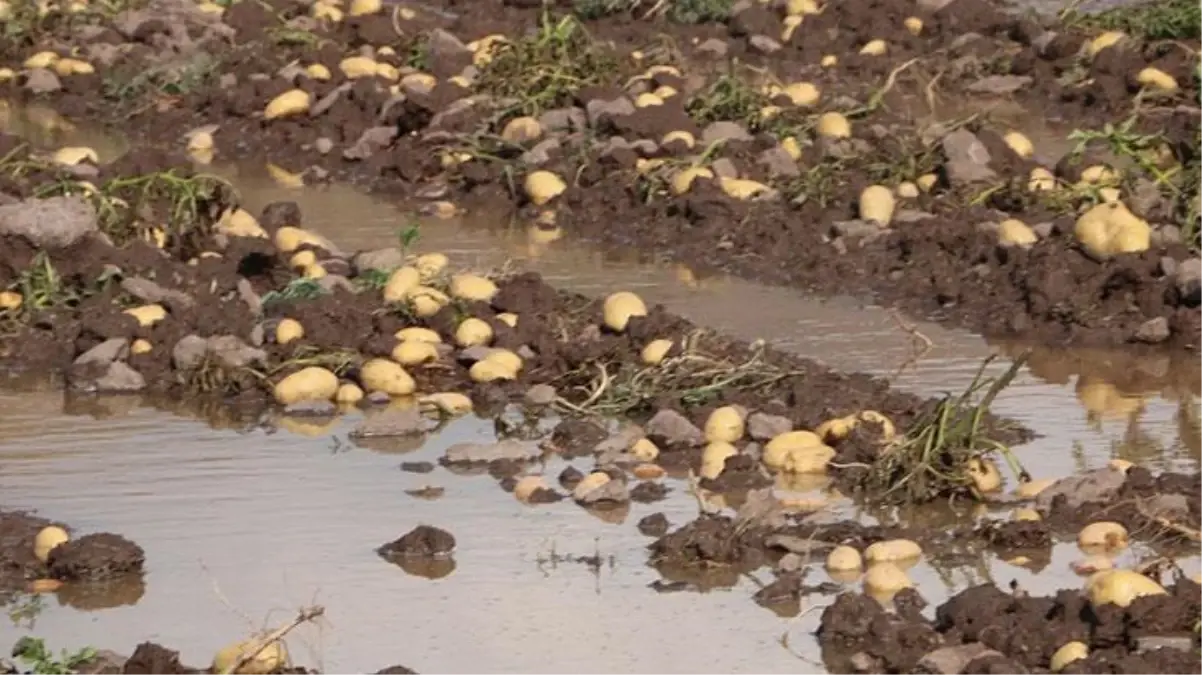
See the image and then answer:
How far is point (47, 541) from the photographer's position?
742 cm

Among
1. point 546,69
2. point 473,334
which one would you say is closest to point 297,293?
point 473,334

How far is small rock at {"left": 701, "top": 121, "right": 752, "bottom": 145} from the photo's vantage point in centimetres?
1202

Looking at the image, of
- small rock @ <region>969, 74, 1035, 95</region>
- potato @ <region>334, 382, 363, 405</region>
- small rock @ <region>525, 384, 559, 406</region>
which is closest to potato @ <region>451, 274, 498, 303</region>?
potato @ <region>334, 382, 363, 405</region>

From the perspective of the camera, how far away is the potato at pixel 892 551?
286 inches

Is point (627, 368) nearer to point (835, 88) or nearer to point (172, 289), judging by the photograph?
point (172, 289)

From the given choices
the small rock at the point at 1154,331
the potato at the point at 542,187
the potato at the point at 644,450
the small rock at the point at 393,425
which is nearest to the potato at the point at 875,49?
the potato at the point at 542,187

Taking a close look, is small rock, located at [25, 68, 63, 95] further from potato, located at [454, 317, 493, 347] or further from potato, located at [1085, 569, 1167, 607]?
potato, located at [1085, 569, 1167, 607]

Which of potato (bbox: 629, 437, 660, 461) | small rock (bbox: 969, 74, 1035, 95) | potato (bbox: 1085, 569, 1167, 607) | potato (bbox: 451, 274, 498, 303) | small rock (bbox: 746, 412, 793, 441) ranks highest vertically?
small rock (bbox: 969, 74, 1035, 95)

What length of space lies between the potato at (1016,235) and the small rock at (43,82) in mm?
6333

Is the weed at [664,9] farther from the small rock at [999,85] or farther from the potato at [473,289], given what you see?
the potato at [473,289]

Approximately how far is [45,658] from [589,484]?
2036 mm

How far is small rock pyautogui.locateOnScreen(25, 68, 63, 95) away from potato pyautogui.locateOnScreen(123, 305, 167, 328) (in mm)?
5502

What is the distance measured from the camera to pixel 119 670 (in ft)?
20.8

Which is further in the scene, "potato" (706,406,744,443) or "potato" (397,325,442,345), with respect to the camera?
"potato" (397,325,442,345)
